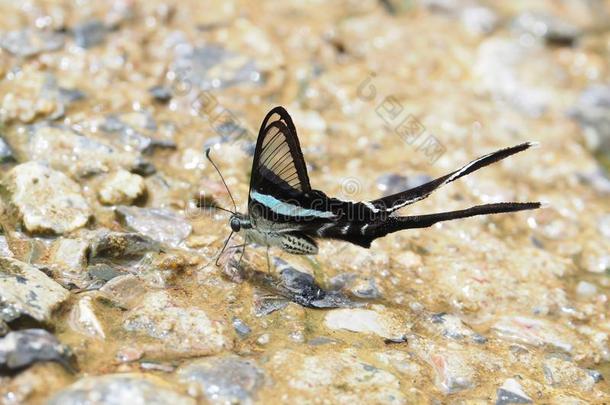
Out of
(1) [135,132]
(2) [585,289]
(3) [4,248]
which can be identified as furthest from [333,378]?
(1) [135,132]

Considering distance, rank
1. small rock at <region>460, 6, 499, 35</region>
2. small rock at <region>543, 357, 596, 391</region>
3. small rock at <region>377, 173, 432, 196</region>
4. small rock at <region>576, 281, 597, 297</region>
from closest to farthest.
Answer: small rock at <region>543, 357, 596, 391</region>
small rock at <region>576, 281, 597, 297</region>
small rock at <region>377, 173, 432, 196</region>
small rock at <region>460, 6, 499, 35</region>

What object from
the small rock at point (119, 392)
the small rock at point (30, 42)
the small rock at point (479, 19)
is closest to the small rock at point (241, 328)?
the small rock at point (119, 392)

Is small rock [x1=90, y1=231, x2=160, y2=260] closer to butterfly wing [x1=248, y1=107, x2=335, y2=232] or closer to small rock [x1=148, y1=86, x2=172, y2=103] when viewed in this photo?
butterfly wing [x1=248, y1=107, x2=335, y2=232]

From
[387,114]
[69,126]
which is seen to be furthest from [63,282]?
[387,114]

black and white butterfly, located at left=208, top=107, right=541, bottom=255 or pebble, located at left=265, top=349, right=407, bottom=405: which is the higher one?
black and white butterfly, located at left=208, top=107, right=541, bottom=255

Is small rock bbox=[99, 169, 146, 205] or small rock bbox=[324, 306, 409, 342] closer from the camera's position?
small rock bbox=[324, 306, 409, 342]

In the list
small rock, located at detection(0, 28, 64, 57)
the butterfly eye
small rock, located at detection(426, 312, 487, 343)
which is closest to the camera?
small rock, located at detection(426, 312, 487, 343)

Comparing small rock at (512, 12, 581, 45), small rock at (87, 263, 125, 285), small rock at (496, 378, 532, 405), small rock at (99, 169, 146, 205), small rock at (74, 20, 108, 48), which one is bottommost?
small rock at (496, 378, 532, 405)

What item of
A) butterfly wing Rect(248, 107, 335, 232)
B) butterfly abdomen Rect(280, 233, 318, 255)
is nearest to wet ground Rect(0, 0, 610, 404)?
butterfly abdomen Rect(280, 233, 318, 255)
